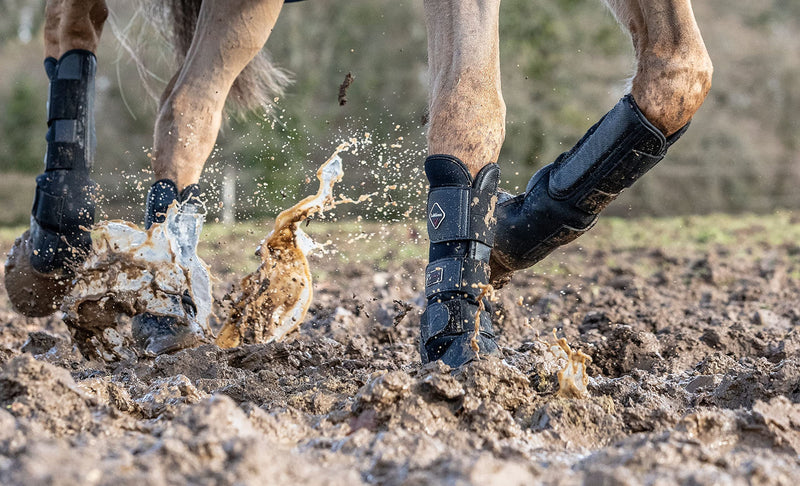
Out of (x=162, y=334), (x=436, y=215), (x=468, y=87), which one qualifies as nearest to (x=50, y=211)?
(x=162, y=334)

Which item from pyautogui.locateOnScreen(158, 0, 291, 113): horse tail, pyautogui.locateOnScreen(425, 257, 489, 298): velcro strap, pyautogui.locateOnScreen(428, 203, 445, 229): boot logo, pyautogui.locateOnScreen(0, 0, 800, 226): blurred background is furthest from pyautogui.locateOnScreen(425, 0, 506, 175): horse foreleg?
pyautogui.locateOnScreen(0, 0, 800, 226): blurred background

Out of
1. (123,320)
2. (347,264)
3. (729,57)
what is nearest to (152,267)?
(123,320)

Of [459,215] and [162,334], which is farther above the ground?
[459,215]

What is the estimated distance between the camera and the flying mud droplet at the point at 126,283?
320 cm

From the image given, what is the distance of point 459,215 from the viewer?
7.95ft

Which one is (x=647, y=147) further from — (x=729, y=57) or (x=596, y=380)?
(x=729, y=57)

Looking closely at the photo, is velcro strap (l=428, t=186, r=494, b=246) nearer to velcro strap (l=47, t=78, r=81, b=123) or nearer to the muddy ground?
the muddy ground

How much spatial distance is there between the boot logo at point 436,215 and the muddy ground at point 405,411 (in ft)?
1.42

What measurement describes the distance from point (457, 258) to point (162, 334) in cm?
127

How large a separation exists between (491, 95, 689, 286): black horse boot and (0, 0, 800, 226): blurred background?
37.9ft

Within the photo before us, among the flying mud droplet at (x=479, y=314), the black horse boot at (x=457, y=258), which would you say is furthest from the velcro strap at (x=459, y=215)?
the flying mud droplet at (x=479, y=314)

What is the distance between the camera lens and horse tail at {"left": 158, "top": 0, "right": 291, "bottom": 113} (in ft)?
14.0

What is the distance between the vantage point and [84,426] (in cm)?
177

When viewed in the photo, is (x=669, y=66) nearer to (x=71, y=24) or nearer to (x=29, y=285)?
(x=71, y=24)
